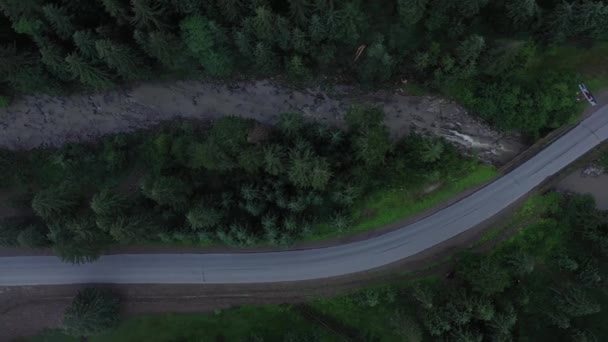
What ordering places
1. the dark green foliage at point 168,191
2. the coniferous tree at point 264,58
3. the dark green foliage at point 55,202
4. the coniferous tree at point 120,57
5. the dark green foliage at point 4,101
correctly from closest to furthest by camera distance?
1. the coniferous tree at point 120,57
2. the dark green foliage at point 168,191
3. the dark green foliage at point 55,202
4. the coniferous tree at point 264,58
5. the dark green foliage at point 4,101

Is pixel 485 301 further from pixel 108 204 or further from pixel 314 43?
pixel 108 204

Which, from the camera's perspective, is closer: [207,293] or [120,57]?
[120,57]

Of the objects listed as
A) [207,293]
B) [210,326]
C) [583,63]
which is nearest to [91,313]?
[207,293]

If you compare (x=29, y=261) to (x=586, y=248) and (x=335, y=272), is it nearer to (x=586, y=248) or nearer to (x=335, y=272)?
(x=335, y=272)

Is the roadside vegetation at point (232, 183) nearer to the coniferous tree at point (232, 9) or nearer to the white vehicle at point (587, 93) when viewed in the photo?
the coniferous tree at point (232, 9)

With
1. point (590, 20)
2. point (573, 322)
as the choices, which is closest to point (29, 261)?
point (573, 322)

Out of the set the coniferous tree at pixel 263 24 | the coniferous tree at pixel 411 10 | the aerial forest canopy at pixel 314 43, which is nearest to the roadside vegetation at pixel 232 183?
the aerial forest canopy at pixel 314 43

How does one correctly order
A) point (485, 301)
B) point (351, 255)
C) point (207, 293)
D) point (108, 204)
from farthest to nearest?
point (207, 293) → point (351, 255) → point (485, 301) → point (108, 204)
